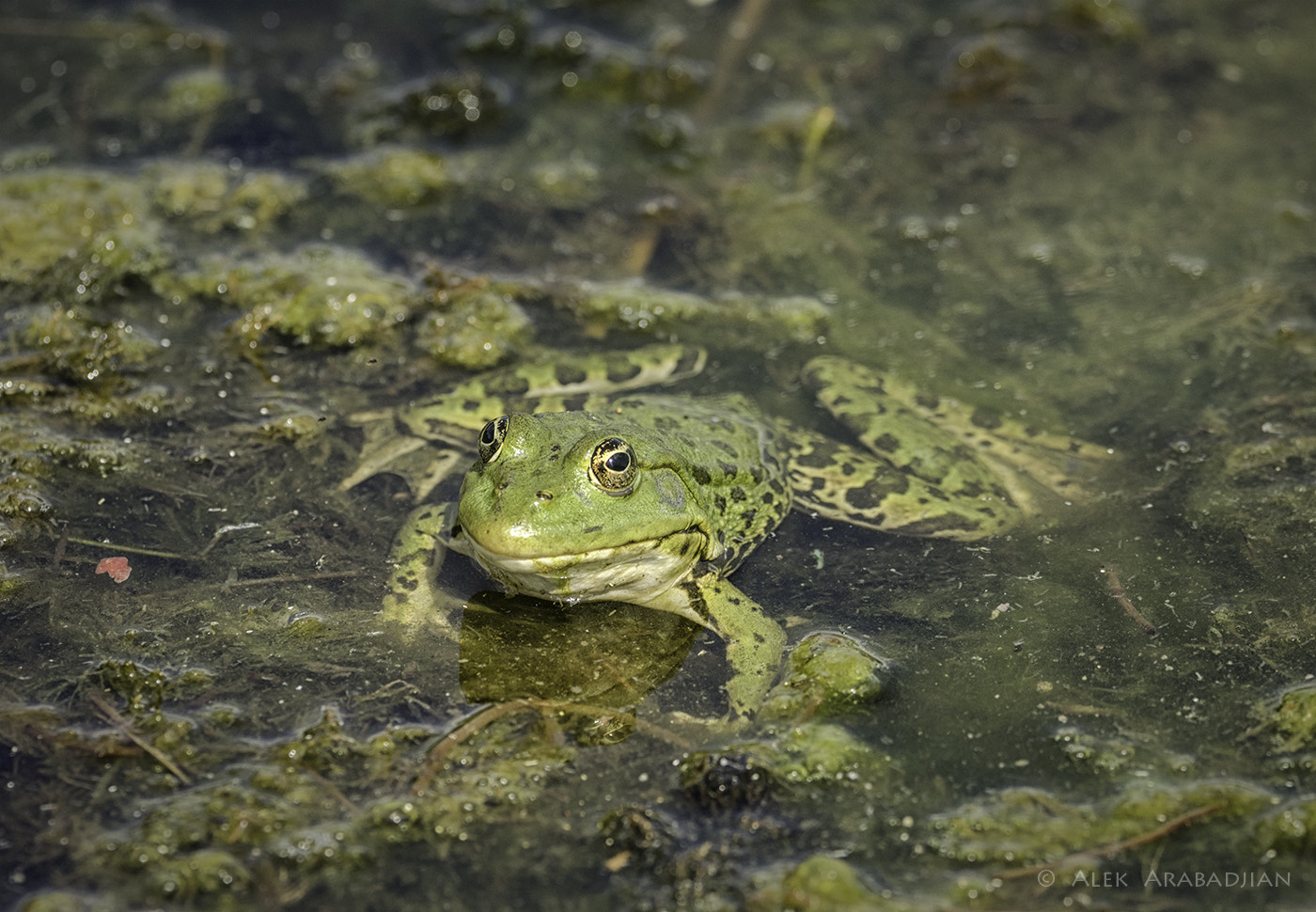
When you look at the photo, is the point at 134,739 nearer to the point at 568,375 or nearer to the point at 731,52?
the point at 568,375

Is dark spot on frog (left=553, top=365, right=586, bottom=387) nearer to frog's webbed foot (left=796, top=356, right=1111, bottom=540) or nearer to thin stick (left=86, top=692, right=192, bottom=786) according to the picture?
frog's webbed foot (left=796, top=356, right=1111, bottom=540)

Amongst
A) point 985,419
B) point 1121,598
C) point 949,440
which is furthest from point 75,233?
point 1121,598

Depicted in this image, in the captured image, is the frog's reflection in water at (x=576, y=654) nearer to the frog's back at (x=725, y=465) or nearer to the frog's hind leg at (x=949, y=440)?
the frog's back at (x=725, y=465)

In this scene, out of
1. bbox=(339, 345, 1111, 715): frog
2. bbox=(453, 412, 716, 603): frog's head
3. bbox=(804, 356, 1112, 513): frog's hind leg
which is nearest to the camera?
bbox=(453, 412, 716, 603): frog's head

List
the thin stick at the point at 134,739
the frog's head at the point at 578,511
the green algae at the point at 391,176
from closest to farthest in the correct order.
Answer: the thin stick at the point at 134,739, the frog's head at the point at 578,511, the green algae at the point at 391,176

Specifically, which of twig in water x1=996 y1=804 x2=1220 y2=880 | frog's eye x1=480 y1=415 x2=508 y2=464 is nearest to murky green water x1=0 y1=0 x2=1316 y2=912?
twig in water x1=996 y1=804 x2=1220 y2=880

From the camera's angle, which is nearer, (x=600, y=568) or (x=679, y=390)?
(x=600, y=568)

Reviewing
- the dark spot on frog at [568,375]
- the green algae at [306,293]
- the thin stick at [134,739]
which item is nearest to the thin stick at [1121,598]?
the dark spot on frog at [568,375]
